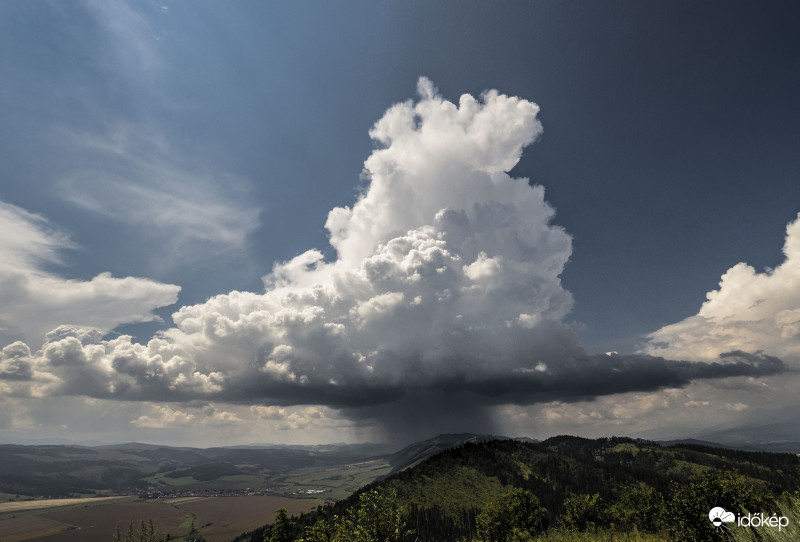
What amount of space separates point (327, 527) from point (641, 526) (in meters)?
118

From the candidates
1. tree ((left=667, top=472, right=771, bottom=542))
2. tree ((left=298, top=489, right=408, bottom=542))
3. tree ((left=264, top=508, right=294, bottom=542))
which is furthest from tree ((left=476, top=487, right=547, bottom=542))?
tree ((left=298, top=489, right=408, bottom=542))

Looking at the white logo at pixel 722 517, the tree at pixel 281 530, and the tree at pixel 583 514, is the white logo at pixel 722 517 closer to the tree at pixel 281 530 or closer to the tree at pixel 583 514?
the tree at pixel 281 530

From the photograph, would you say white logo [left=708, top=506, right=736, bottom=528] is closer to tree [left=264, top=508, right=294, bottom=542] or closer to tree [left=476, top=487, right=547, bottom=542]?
tree [left=264, top=508, right=294, bottom=542]

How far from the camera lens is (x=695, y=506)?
150 ft

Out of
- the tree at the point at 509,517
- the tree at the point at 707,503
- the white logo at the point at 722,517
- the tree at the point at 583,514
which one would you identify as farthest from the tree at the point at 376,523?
the tree at the point at 583,514

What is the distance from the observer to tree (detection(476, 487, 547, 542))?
8812cm

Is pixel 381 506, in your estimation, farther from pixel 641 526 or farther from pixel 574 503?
pixel 641 526

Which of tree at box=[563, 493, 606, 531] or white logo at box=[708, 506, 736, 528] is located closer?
white logo at box=[708, 506, 736, 528]

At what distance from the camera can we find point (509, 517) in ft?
300

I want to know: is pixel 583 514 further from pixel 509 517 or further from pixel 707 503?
pixel 707 503

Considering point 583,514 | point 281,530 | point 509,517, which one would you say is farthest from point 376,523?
point 583,514

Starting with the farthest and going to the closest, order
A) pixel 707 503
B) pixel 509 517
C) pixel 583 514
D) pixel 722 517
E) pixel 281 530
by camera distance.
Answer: pixel 509 517
pixel 583 514
pixel 281 530
pixel 707 503
pixel 722 517

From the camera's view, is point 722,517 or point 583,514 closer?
point 722,517

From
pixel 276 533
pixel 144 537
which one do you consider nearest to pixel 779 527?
pixel 276 533
